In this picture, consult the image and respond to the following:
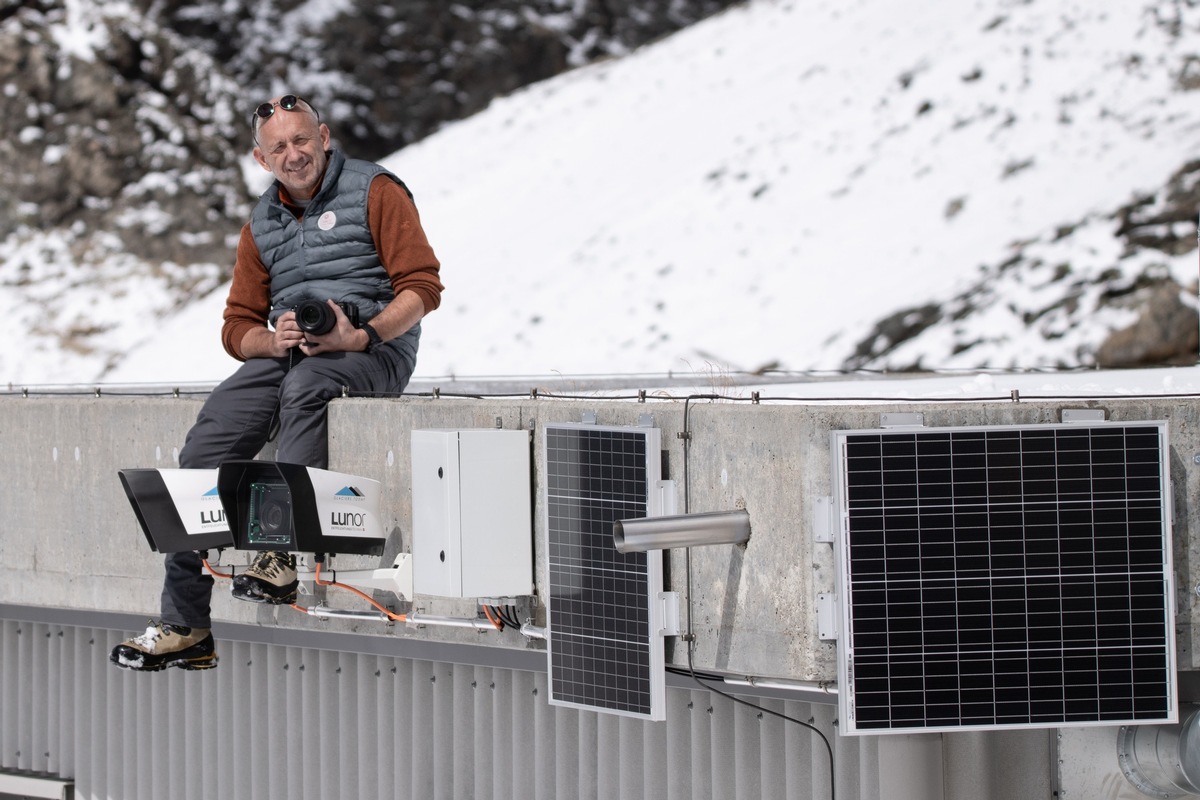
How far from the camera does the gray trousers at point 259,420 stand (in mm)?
5383

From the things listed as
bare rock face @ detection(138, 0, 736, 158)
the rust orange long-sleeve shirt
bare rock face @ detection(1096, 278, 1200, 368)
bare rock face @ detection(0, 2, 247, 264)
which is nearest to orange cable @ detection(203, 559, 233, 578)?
the rust orange long-sleeve shirt

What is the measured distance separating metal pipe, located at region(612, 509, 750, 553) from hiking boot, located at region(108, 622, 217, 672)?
Result: 182 cm

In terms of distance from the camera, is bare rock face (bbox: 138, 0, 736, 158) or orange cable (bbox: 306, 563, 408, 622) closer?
orange cable (bbox: 306, 563, 408, 622)

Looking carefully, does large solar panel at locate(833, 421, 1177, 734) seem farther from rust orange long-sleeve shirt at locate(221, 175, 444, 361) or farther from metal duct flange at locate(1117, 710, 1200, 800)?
rust orange long-sleeve shirt at locate(221, 175, 444, 361)

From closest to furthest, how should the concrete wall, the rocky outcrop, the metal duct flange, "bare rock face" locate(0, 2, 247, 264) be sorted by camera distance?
1. the concrete wall
2. the metal duct flange
3. the rocky outcrop
4. "bare rock face" locate(0, 2, 247, 264)

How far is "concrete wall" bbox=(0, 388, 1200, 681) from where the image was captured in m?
4.42

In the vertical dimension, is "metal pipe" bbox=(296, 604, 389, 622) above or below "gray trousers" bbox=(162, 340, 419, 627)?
below

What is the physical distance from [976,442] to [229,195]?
2348 cm

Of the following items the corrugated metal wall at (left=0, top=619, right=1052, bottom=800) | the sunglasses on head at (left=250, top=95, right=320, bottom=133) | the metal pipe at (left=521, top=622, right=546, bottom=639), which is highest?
the sunglasses on head at (left=250, top=95, right=320, bottom=133)

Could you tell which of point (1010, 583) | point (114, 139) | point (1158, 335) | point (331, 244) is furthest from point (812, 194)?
point (1010, 583)

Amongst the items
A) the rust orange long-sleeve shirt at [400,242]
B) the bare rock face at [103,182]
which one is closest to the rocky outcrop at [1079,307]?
the rust orange long-sleeve shirt at [400,242]

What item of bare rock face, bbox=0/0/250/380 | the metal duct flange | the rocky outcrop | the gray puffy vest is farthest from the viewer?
bare rock face, bbox=0/0/250/380

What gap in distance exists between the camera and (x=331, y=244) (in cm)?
553

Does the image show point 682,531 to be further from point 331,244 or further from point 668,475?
point 331,244
